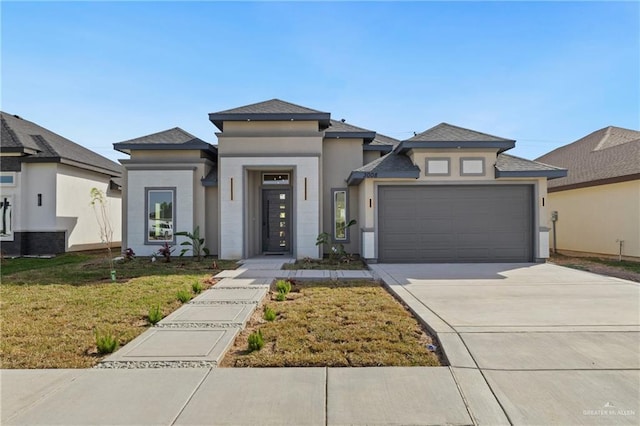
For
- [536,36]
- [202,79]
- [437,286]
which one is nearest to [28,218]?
[202,79]

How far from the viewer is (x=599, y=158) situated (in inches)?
575

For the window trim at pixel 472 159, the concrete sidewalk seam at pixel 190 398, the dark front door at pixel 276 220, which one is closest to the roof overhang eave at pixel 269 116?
the dark front door at pixel 276 220

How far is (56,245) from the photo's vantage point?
1398cm

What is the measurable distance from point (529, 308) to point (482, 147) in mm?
6279

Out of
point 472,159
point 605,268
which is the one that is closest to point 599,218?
point 605,268

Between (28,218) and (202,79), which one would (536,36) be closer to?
(202,79)

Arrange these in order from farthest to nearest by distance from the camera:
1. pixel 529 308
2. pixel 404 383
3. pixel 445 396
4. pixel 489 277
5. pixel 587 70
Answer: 1. pixel 587 70
2. pixel 489 277
3. pixel 529 308
4. pixel 404 383
5. pixel 445 396

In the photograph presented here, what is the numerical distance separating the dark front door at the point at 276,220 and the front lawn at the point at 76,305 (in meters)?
3.14

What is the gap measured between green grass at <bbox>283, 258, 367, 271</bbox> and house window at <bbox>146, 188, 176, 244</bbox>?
189 inches

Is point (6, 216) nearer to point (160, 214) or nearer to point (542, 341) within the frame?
point (160, 214)

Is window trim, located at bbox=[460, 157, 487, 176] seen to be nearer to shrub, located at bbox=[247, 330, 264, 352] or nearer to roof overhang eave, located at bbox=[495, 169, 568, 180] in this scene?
roof overhang eave, located at bbox=[495, 169, 568, 180]

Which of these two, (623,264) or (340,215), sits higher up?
(340,215)

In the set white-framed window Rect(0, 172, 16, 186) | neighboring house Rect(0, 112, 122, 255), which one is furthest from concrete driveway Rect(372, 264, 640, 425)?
white-framed window Rect(0, 172, 16, 186)

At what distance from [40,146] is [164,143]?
19.2 ft
